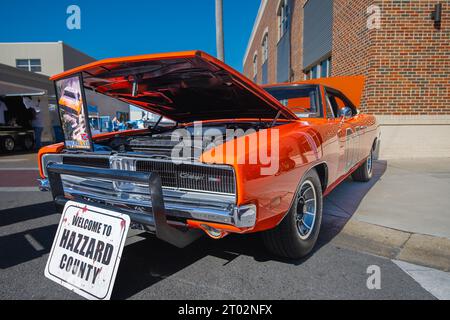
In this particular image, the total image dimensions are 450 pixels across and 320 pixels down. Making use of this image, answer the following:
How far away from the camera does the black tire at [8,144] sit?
12109 millimetres

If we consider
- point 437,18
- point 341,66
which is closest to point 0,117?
point 341,66

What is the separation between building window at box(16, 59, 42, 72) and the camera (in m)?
26.7

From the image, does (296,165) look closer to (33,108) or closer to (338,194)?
(338,194)

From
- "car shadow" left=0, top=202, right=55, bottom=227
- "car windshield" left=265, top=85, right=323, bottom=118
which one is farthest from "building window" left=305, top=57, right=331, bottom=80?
"car shadow" left=0, top=202, right=55, bottom=227

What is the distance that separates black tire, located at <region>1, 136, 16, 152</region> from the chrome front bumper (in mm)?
12226

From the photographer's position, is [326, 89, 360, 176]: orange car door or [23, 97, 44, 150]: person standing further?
[23, 97, 44, 150]: person standing

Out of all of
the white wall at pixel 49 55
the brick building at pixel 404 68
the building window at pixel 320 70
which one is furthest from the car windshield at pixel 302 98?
the white wall at pixel 49 55

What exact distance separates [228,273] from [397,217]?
2151 mm

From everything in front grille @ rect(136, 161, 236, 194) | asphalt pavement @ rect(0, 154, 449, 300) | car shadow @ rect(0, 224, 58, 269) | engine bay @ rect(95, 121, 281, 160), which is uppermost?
engine bay @ rect(95, 121, 281, 160)

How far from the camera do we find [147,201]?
2018 millimetres

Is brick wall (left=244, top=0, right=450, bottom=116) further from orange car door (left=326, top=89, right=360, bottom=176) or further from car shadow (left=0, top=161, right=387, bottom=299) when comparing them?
car shadow (left=0, top=161, right=387, bottom=299)

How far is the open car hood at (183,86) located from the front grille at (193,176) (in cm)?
72

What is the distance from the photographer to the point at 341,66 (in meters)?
8.34

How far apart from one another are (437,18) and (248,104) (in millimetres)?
6170
